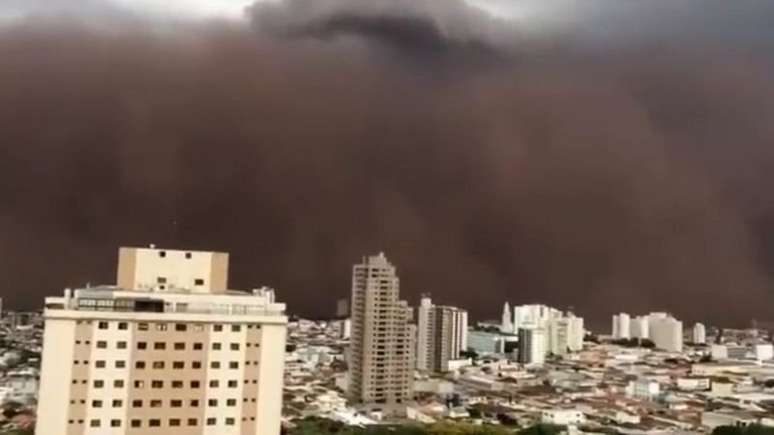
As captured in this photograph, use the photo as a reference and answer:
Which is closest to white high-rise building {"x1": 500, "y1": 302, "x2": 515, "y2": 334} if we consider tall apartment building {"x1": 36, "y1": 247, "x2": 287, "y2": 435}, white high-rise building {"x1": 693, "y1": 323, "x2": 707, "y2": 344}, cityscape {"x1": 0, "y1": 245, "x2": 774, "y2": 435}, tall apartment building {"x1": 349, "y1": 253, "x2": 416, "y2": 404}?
cityscape {"x1": 0, "y1": 245, "x2": 774, "y2": 435}

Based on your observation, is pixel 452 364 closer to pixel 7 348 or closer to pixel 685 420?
pixel 685 420

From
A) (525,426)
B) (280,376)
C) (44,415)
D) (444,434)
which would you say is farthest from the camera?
(525,426)

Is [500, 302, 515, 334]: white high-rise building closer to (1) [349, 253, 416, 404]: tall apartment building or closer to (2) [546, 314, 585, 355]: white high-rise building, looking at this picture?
(2) [546, 314, 585, 355]: white high-rise building

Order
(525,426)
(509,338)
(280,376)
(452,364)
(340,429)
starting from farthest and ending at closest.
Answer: (509,338), (452,364), (525,426), (340,429), (280,376)

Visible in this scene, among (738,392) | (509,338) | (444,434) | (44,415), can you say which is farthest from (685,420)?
(44,415)

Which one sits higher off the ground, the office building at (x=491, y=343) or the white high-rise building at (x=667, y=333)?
the white high-rise building at (x=667, y=333)

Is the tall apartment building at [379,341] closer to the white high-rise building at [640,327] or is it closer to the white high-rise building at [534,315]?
the white high-rise building at [534,315]

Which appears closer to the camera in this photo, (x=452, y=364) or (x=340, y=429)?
(x=340, y=429)

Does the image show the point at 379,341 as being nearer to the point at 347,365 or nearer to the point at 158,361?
the point at 347,365

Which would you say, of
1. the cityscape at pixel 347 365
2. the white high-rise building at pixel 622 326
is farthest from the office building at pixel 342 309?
the white high-rise building at pixel 622 326
